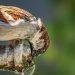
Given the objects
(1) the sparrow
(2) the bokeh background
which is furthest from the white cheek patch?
(2) the bokeh background

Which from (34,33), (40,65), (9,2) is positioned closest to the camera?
(34,33)

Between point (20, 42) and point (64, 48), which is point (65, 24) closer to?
point (64, 48)

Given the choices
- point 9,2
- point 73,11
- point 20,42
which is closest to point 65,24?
point 73,11

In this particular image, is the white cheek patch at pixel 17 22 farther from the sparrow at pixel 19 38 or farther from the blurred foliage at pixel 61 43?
the blurred foliage at pixel 61 43

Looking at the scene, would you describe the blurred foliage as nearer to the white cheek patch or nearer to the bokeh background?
the bokeh background

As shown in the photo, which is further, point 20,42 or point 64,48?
point 64,48

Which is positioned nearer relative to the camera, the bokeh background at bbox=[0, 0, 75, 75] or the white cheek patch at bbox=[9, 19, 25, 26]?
the white cheek patch at bbox=[9, 19, 25, 26]

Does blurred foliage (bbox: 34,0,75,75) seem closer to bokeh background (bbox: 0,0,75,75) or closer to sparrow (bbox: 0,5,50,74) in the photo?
bokeh background (bbox: 0,0,75,75)

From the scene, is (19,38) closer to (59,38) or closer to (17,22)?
(17,22)
